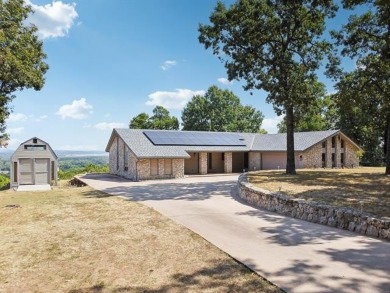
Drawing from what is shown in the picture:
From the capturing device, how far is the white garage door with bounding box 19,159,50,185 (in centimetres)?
2502

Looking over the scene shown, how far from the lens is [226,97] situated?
6581 centimetres

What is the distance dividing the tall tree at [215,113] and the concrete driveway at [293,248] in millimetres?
48139

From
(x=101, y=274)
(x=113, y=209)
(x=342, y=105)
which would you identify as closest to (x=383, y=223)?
(x=101, y=274)

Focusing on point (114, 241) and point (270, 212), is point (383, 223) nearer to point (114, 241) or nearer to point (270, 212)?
point (270, 212)

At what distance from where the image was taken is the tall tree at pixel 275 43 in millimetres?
24281

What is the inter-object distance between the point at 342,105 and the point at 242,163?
15574 millimetres

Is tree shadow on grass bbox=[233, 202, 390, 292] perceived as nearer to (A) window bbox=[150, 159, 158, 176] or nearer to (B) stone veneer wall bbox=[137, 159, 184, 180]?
(B) stone veneer wall bbox=[137, 159, 184, 180]

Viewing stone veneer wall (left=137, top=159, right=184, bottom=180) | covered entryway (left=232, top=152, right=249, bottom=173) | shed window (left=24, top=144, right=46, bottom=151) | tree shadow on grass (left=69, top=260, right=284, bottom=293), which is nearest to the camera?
tree shadow on grass (left=69, top=260, right=284, bottom=293)

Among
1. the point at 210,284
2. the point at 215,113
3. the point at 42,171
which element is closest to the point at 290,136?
the point at 42,171

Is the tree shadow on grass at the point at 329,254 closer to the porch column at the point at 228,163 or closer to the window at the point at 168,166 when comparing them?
the window at the point at 168,166

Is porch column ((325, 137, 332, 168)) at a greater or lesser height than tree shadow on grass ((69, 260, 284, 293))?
greater

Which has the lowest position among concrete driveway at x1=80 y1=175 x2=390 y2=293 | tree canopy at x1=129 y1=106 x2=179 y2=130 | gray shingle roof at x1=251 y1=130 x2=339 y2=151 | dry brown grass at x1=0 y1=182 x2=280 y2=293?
dry brown grass at x1=0 y1=182 x2=280 y2=293

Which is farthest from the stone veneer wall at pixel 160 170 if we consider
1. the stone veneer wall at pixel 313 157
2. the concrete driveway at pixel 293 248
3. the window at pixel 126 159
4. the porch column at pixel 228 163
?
the stone veneer wall at pixel 313 157

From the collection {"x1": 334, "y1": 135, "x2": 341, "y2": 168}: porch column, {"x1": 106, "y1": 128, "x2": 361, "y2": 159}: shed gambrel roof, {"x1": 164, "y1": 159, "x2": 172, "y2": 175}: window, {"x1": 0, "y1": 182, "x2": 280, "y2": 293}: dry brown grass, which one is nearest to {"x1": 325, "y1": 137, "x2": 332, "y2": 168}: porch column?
{"x1": 334, "y1": 135, "x2": 341, "y2": 168}: porch column
